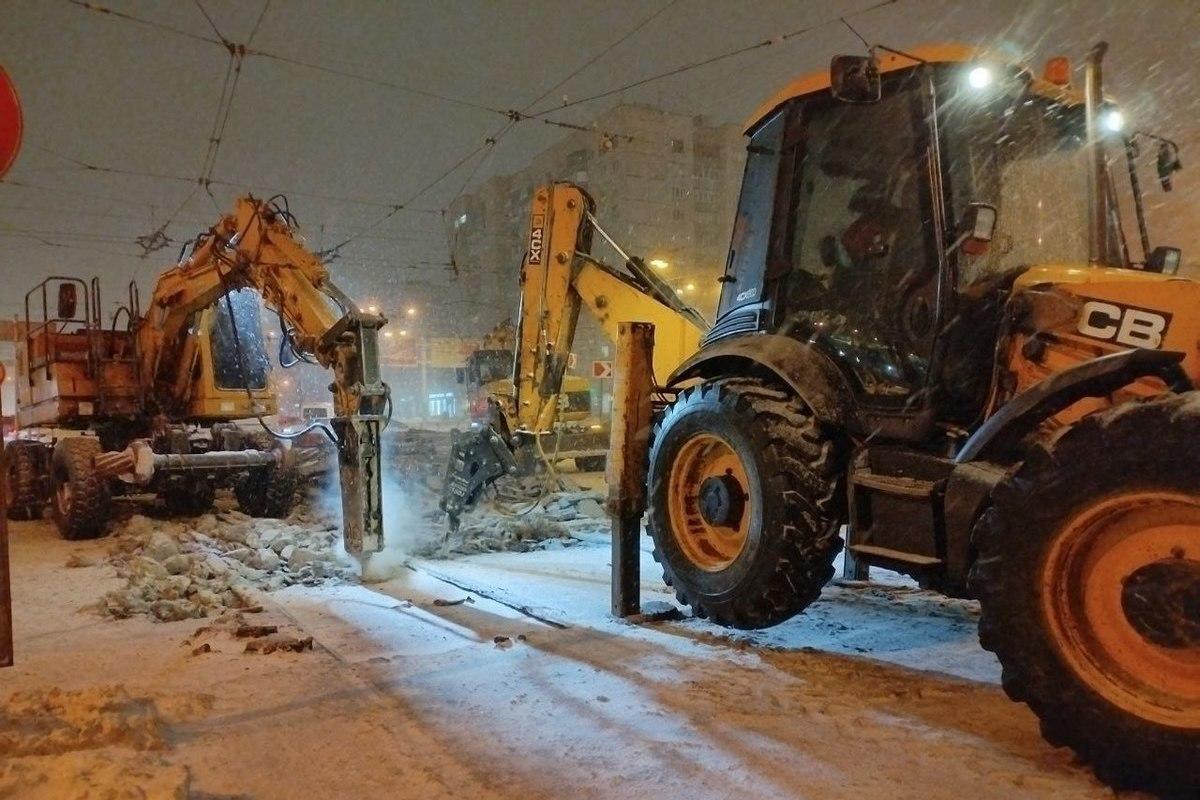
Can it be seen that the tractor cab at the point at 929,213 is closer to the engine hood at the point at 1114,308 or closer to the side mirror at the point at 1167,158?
the side mirror at the point at 1167,158

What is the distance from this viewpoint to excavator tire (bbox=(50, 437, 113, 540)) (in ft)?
30.5

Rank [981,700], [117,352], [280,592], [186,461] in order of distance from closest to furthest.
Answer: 1. [981,700]
2. [280,592]
3. [186,461]
4. [117,352]

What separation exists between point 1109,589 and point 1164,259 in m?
2.64

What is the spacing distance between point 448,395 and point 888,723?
168 ft

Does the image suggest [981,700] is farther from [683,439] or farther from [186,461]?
[186,461]

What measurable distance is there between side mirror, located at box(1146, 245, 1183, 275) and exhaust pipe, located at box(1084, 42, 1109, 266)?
0.74 m

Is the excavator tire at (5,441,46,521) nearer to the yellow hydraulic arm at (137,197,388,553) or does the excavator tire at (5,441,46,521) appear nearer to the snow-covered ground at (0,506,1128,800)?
the yellow hydraulic arm at (137,197,388,553)

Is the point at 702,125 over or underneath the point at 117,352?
over

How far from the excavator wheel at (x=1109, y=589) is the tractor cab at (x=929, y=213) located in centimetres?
105

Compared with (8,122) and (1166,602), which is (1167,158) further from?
(8,122)

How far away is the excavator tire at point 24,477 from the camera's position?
11.0m

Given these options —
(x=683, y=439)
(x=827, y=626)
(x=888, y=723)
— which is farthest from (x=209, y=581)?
(x=888, y=723)

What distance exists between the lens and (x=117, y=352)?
10883 millimetres

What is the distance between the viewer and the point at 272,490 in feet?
33.6
